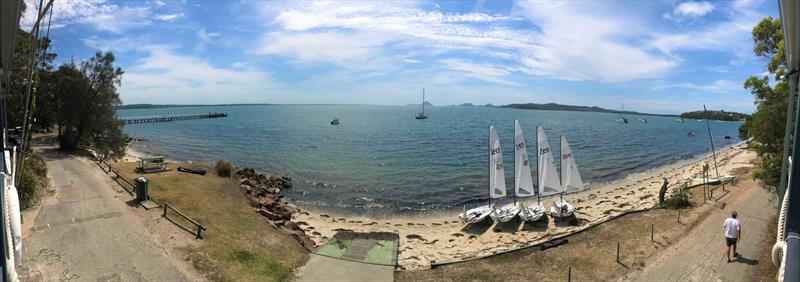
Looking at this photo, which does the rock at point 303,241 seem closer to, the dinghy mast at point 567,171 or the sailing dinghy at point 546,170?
the sailing dinghy at point 546,170

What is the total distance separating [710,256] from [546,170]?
13112 millimetres

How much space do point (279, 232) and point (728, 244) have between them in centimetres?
1952

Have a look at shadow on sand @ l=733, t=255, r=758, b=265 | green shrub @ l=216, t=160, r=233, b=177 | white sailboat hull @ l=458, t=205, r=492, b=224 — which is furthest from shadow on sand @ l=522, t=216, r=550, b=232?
green shrub @ l=216, t=160, r=233, b=177

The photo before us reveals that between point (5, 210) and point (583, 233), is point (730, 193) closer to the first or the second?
point (583, 233)

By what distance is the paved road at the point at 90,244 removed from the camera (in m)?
13.8

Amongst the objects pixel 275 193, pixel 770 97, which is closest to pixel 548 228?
pixel 770 97

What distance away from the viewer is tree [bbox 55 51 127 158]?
33438 mm

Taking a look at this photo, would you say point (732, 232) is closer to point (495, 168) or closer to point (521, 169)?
point (521, 169)

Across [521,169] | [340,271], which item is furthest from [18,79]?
[521,169]

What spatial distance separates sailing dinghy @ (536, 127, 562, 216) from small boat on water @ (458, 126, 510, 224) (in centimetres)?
292

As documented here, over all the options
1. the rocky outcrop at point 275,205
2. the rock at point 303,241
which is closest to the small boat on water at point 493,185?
the rock at point 303,241

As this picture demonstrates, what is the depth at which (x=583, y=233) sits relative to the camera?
68.0 ft

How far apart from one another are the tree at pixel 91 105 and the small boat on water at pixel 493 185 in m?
30.6

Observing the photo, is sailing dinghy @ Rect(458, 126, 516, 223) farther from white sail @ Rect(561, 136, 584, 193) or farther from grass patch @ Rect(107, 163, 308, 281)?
grass patch @ Rect(107, 163, 308, 281)
